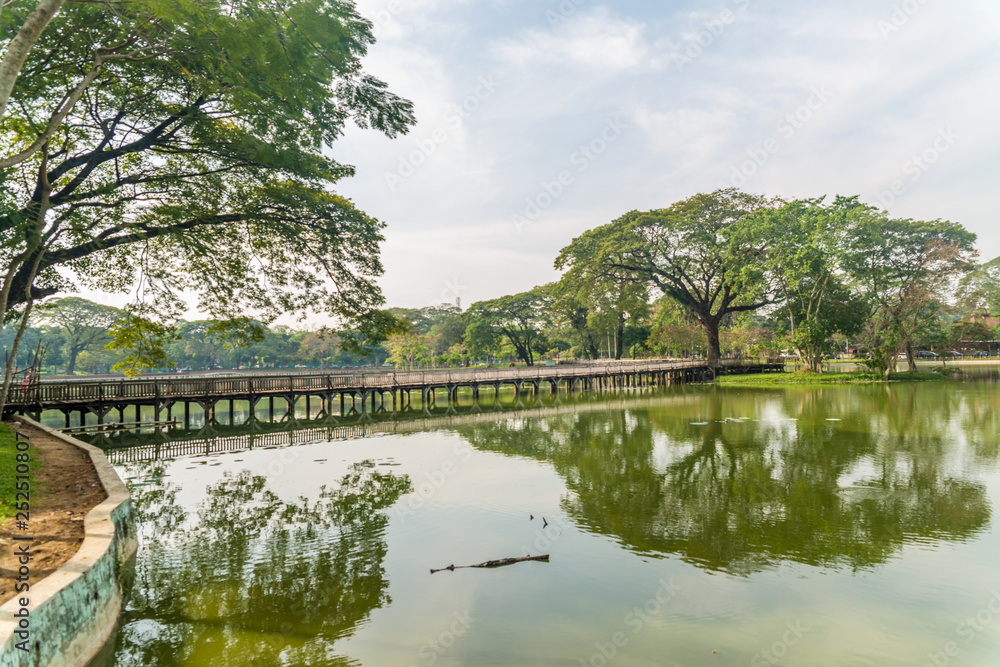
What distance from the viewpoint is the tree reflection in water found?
5.98 m

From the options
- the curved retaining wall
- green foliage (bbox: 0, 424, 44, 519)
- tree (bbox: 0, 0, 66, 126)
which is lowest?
the curved retaining wall

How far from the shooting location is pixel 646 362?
149ft

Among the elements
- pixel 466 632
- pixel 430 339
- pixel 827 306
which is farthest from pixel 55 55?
pixel 430 339

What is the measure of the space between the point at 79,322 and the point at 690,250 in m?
77.0

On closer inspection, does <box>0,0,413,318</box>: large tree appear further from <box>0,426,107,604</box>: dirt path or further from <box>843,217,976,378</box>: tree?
<box>843,217,976,378</box>: tree

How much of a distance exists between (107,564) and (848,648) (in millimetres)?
8902

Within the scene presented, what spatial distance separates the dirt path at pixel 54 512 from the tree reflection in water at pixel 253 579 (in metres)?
1.22

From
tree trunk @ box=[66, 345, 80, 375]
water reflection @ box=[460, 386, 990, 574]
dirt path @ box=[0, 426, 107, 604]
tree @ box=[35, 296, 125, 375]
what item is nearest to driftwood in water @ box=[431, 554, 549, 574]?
water reflection @ box=[460, 386, 990, 574]

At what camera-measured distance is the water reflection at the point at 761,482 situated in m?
8.91

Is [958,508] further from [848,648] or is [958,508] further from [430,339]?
[430,339]

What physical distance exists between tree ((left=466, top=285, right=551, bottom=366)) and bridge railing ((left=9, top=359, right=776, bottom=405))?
105 ft

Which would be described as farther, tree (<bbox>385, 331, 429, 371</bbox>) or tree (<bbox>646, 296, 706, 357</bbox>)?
tree (<bbox>385, 331, 429, 371</bbox>)

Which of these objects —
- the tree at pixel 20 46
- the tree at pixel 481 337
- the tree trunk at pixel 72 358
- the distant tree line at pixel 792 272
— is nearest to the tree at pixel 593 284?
the distant tree line at pixel 792 272

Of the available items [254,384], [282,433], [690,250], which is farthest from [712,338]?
[282,433]
